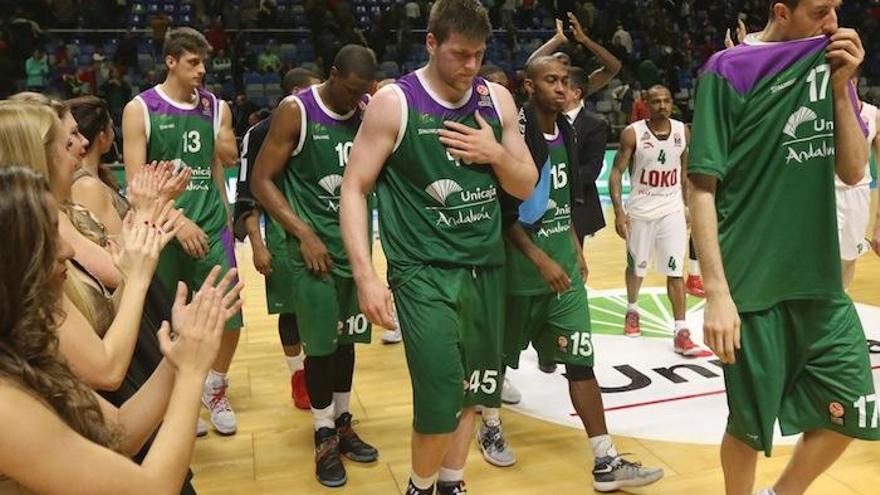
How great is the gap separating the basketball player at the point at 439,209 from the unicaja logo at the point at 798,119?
2.93ft

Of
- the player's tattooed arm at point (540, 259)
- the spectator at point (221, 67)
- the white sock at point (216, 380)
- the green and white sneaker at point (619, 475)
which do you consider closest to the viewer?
the player's tattooed arm at point (540, 259)

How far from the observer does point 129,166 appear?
4152mm

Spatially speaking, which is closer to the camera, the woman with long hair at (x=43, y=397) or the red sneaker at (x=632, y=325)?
the woman with long hair at (x=43, y=397)

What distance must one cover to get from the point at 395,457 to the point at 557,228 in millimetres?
1371

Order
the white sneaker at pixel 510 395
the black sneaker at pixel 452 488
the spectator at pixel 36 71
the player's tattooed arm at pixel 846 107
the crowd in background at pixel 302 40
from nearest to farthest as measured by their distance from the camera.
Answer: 1. the player's tattooed arm at pixel 846 107
2. the black sneaker at pixel 452 488
3. the white sneaker at pixel 510 395
4. the spectator at pixel 36 71
5. the crowd in background at pixel 302 40

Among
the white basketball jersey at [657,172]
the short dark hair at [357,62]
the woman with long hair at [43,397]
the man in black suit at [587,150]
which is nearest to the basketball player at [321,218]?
the short dark hair at [357,62]

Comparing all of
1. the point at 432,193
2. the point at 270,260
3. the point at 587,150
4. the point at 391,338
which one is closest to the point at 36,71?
the point at 391,338

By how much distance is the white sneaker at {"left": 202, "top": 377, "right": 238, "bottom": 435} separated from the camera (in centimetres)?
435

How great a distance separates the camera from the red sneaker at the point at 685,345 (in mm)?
5414

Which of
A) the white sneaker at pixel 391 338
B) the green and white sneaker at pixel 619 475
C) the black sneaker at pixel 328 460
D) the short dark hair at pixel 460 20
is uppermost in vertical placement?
the short dark hair at pixel 460 20

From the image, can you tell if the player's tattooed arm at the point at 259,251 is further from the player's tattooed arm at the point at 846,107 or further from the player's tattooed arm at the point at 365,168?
the player's tattooed arm at the point at 846,107

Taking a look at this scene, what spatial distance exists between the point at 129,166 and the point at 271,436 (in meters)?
1.58

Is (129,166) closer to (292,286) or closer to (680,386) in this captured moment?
(292,286)

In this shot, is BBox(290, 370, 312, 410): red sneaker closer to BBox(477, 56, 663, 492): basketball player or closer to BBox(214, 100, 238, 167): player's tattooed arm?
BBox(477, 56, 663, 492): basketball player
